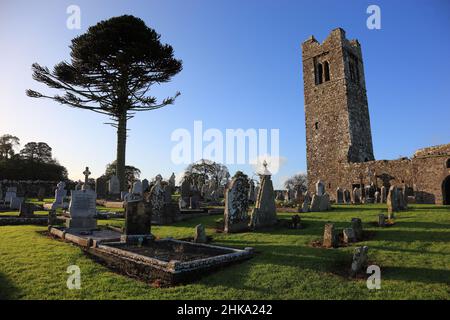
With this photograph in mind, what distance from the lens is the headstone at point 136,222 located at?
9.35 m

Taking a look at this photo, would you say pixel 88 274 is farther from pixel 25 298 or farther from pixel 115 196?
pixel 115 196

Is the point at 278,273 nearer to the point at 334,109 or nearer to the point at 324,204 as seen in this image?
the point at 324,204

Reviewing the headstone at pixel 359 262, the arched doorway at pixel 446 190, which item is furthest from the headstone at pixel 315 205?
the arched doorway at pixel 446 190

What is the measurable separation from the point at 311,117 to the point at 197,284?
2992 cm

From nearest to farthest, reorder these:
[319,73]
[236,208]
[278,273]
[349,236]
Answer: [278,273]
[349,236]
[236,208]
[319,73]

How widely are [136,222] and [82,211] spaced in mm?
3987

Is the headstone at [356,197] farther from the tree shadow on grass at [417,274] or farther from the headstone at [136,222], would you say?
the tree shadow on grass at [417,274]

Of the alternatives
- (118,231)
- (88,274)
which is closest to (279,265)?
(88,274)

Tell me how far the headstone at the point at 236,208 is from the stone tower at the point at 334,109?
66.3 ft

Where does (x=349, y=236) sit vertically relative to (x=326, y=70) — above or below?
below

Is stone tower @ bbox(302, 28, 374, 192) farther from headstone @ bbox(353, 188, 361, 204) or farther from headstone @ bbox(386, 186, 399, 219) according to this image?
headstone @ bbox(386, 186, 399, 219)

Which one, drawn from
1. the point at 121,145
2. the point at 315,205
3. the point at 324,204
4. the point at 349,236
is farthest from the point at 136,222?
the point at 121,145

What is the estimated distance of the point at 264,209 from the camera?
1184 centimetres

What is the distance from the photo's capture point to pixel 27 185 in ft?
117
